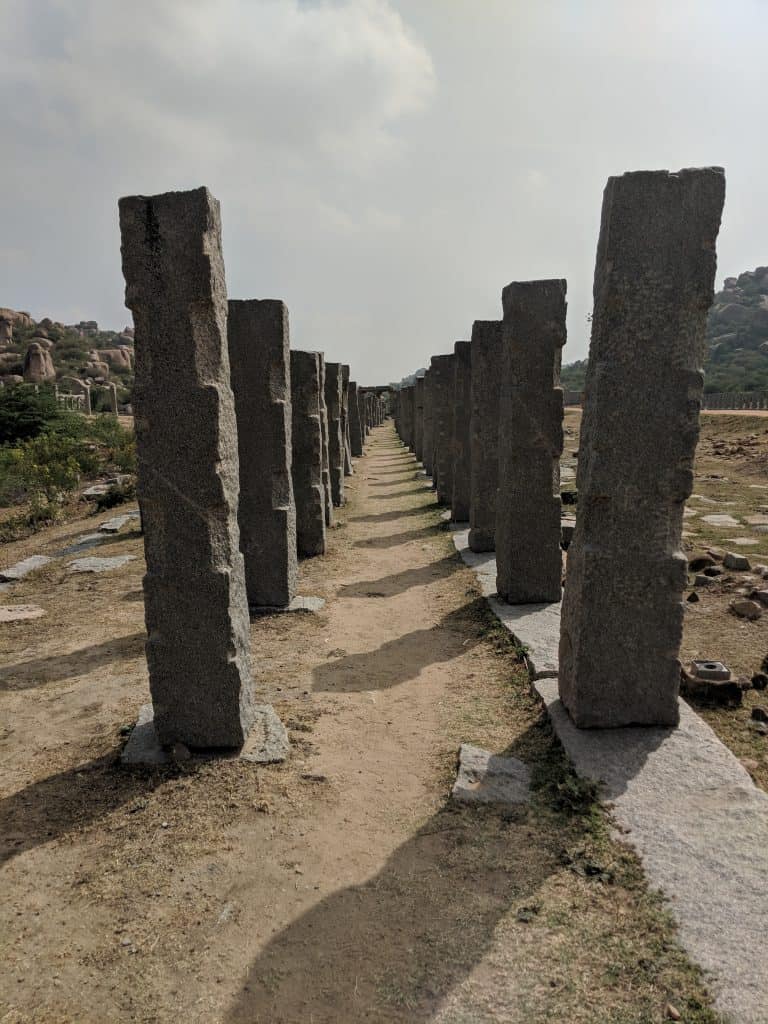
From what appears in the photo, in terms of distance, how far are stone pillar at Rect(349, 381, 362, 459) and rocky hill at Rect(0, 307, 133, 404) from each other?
22.0 m

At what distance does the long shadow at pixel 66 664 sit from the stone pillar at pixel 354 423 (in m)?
15.9

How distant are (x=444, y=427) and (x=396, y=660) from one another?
7.35 m

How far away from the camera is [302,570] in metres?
8.34

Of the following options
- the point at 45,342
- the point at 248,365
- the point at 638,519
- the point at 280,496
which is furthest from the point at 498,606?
the point at 45,342

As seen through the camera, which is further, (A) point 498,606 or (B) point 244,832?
(A) point 498,606

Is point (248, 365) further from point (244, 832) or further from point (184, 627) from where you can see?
point (244, 832)

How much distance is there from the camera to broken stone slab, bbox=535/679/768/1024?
97.3 inches

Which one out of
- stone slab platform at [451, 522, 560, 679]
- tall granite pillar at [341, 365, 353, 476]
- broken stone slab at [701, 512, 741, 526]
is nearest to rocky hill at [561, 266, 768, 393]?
tall granite pillar at [341, 365, 353, 476]

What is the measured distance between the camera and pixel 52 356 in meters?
53.7

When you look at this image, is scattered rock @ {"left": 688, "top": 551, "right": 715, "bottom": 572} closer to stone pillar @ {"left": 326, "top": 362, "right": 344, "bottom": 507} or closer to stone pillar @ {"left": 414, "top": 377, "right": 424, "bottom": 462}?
stone pillar @ {"left": 326, "top": 362, "right": 344, "bottom": 507}

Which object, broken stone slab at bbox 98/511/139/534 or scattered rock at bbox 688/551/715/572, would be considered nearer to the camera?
scattered rock at bbox 688/551/715/572

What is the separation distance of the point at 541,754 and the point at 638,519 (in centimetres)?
150

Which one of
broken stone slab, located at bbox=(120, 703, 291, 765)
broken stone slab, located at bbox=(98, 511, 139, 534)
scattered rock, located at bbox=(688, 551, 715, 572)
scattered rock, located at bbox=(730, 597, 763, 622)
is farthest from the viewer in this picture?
broken stone slab, located at bbox=(98, 511, 139, 534)

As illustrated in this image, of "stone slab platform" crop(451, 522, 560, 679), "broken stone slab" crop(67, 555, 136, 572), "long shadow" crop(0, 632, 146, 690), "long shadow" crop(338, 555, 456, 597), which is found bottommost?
"long shadow" crop(0, 632, 146, 690)
